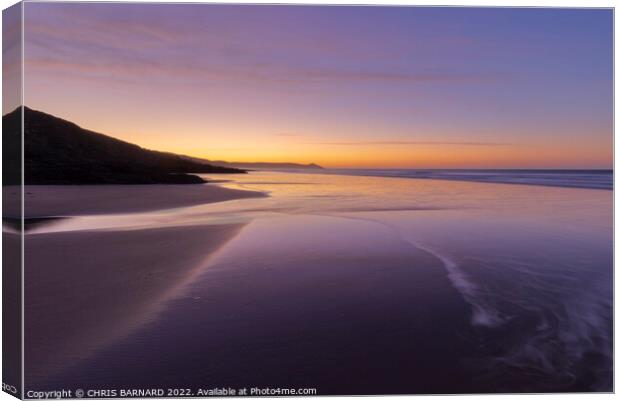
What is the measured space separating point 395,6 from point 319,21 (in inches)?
27.6

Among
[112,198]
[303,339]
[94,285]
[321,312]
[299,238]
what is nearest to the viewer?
[303,339]

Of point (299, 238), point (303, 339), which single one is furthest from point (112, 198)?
point (303, 339)

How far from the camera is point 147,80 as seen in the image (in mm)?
5148

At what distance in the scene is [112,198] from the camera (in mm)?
10805

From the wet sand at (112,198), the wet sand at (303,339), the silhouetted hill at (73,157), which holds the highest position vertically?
Result: the silhouetted hill at (73,157)

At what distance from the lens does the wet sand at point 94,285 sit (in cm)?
370

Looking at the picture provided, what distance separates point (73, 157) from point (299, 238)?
14.5 feet

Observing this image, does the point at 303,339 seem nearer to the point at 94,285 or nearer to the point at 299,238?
the point at 94,285

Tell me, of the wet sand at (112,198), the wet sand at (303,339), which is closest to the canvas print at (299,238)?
the wet sand at (303,339)

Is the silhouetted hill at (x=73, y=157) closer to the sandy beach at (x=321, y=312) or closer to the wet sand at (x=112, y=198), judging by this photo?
the wet sand at (x=112, y=198)

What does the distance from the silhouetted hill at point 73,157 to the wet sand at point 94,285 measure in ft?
2.96

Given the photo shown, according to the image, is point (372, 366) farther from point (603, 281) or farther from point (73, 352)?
point (603, 281)

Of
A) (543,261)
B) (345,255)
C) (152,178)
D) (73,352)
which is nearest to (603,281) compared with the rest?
(543,261)

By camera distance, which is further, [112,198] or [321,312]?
[112,198]
